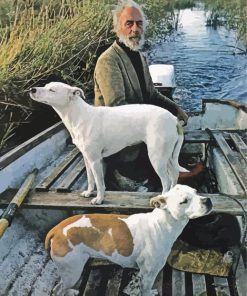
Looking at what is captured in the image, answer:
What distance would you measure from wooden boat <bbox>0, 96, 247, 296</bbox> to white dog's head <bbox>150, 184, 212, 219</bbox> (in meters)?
0.65

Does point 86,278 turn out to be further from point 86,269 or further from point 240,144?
point 240,144

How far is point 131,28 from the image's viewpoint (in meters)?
3.96

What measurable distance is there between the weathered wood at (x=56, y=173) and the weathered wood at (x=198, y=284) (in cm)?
142

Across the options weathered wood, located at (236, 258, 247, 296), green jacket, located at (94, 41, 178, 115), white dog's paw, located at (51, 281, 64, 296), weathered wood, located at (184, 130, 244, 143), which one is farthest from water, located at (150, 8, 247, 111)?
white dog's paw, located at (51, 281, 64, 296)

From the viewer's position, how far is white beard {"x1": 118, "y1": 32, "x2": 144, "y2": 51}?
403cm

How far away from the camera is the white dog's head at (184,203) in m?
2.33

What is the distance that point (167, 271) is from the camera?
3139 millimetres

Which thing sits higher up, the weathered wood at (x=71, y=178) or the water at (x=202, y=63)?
the weathered wood at (x=71, y=178)

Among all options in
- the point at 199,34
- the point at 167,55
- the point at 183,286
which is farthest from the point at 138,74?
the point at 199,34

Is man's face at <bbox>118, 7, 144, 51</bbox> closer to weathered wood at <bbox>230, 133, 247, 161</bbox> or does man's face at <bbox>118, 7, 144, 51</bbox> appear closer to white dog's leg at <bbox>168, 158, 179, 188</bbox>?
white dog's leg at <bbox>168, 158, 179, 188</bbox>

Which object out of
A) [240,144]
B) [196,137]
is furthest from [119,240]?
[196,137]

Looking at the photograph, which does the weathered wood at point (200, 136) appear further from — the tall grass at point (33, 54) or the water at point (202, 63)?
A: the water at point (202, 63)

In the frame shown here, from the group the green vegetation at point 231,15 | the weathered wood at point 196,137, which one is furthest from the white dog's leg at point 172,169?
the green vegetation at point 231,15

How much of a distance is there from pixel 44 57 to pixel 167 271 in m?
4.27
